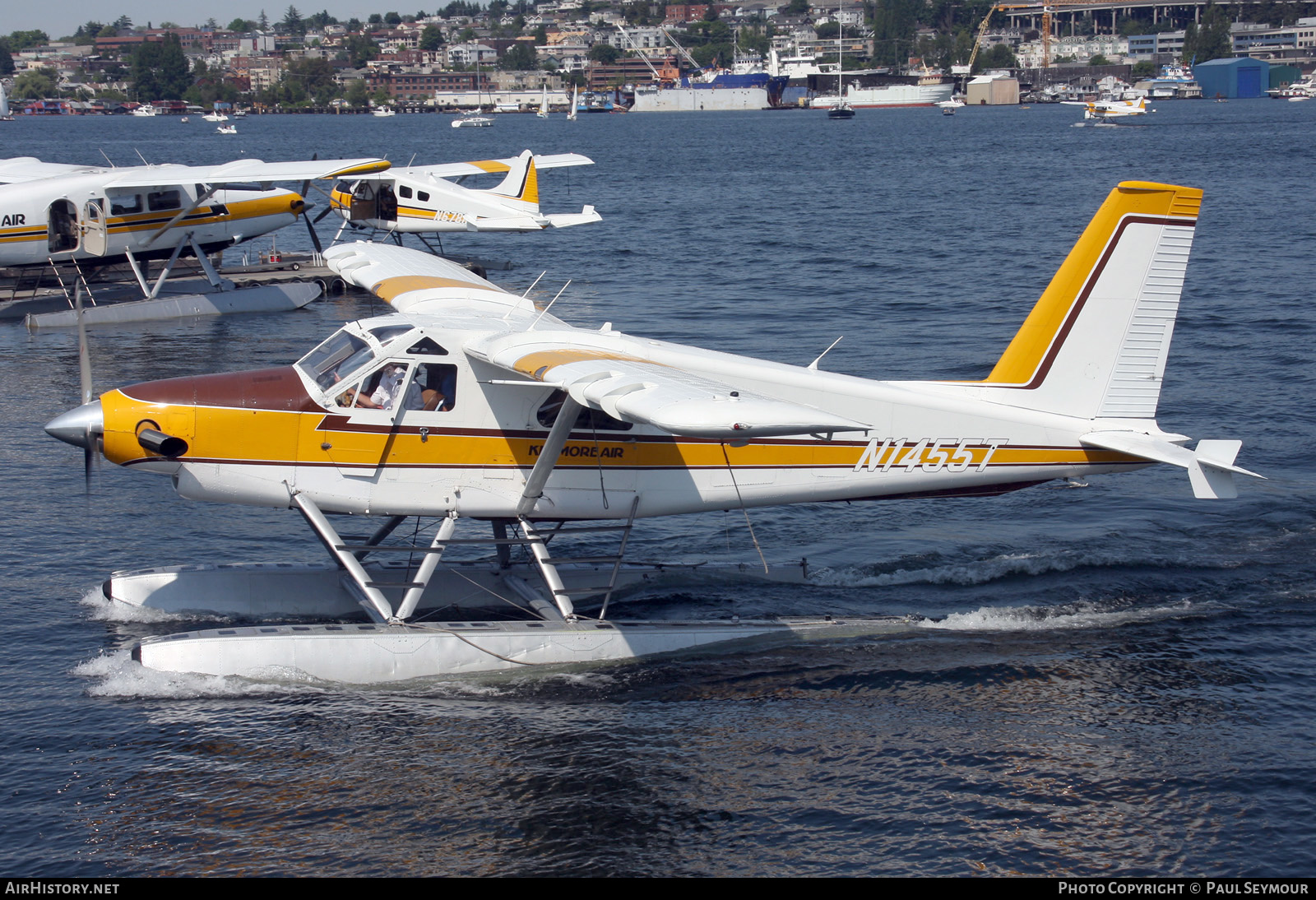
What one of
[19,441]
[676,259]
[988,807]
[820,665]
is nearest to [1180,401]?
[820,665]

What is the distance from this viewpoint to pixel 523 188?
35688 mm

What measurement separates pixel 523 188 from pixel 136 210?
11.8m

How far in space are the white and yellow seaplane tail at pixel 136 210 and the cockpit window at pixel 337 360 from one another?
17.0 meters

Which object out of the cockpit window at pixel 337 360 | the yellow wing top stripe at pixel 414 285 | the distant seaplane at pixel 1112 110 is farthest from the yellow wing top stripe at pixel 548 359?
the distant seaplane at pixel 1112 110

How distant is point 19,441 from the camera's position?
17.6m

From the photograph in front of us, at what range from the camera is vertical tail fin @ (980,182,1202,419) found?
456 inches

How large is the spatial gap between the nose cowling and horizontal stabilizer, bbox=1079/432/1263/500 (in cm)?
878

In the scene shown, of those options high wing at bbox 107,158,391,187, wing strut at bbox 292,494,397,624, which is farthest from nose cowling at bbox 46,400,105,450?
high wing at bbox 107,158,391,187

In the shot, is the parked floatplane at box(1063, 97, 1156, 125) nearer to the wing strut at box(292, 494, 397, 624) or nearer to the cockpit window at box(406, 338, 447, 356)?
the cockpit window at box(406, 338, 447, 356)

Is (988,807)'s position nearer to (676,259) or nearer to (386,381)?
(386,381)

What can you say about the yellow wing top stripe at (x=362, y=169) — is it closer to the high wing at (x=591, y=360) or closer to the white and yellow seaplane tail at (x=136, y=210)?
the white and yellow seaplane tail at (x=136, y=210)

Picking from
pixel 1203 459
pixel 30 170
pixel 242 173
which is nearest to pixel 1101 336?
pixel 1203 459

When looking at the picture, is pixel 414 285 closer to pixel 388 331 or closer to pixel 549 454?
pixel 388 331

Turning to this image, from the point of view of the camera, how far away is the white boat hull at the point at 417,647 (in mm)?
10227
